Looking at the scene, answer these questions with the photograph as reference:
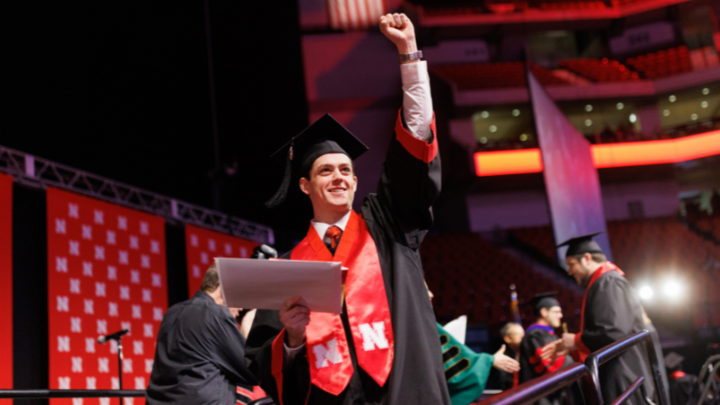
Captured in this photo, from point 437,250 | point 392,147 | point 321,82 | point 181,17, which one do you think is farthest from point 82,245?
point 321,82

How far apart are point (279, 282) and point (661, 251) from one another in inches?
529

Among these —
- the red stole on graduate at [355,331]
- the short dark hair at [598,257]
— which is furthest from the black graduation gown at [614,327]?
the red stole on graduate at [355,331]

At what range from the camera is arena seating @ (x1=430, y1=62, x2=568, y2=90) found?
1667 centimetres

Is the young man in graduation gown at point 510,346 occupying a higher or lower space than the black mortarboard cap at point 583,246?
lower

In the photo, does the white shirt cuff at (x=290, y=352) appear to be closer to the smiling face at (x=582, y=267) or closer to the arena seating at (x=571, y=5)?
the smiling face at (x=582, y=267)

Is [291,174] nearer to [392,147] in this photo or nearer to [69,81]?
[392,147]

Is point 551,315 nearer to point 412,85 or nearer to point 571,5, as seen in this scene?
point 412,85

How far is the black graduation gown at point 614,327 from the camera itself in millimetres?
3596

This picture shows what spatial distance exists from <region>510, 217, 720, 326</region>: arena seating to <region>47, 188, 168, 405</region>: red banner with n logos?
9516mm

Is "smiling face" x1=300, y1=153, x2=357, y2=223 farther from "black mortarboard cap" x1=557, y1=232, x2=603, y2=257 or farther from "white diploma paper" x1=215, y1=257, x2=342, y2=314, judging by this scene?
"black mortarboard cap" x1=557, y1=232, x2=603, y2=257

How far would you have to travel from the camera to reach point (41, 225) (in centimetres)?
673

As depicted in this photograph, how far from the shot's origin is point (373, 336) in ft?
5.08

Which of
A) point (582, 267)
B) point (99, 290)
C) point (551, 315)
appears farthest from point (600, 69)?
point (99, 290)

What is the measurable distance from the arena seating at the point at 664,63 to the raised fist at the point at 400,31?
18.5 meters
